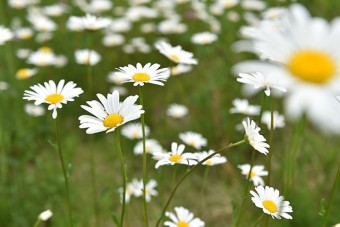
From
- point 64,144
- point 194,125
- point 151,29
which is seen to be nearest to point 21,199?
point 64,144

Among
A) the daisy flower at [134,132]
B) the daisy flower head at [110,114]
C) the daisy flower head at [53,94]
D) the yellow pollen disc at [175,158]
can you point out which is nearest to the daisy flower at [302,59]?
the daisy flower head at [110,114]

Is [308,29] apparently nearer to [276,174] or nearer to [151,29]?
[276,174]

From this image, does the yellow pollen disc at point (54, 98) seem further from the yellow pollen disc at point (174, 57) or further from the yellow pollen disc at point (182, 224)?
the yellow pollen disc at point (182, 224)

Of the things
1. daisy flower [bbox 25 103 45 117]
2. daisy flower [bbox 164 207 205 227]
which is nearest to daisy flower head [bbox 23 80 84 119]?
daisy flower [bbox 164 207 205 227]

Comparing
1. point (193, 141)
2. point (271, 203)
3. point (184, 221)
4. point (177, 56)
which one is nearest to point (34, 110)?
point (193, 141)

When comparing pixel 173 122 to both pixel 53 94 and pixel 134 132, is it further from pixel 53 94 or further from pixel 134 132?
pixel 53 94

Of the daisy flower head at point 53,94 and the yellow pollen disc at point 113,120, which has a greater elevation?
the daisy flower head at point 53,94
